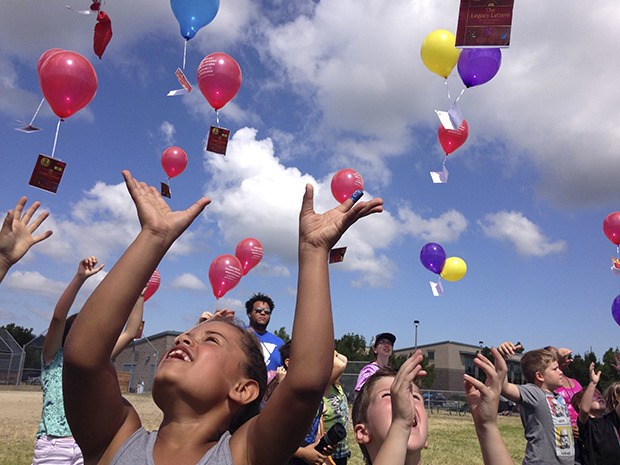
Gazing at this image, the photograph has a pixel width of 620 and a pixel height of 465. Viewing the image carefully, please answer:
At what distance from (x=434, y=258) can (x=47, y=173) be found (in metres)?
6.11

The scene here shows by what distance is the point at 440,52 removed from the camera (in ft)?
20.6

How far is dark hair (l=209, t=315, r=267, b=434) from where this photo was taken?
182 cm

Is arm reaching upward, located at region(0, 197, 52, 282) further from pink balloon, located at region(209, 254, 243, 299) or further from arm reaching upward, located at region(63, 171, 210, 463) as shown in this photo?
pink balloon, located at region(209, 254, 243, 299)

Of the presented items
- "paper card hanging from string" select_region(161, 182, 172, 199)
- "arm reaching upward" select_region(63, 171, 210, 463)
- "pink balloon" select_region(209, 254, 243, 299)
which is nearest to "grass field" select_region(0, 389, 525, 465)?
"pink balloon" select_region(209, 254, 243, 299)

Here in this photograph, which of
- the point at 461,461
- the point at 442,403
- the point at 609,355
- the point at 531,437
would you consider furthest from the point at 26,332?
the point at 531,437

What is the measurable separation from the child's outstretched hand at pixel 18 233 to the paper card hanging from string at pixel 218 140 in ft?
11.8

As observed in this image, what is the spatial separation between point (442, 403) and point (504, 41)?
27.3 m

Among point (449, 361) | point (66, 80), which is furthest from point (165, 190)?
point (449, 361)

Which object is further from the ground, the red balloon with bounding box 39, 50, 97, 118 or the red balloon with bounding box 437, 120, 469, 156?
the red balloon with bounding box 437, 120, 469, 156

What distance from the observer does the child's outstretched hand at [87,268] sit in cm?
327

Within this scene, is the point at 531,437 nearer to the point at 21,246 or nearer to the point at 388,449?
the point at 388,449

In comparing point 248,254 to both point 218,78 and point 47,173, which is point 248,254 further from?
point 47,173

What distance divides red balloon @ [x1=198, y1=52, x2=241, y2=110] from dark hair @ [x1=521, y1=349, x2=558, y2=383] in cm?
441

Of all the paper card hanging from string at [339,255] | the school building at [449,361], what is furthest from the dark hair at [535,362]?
the school building at [449,361]
